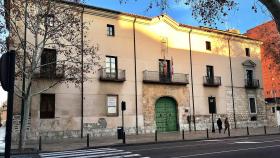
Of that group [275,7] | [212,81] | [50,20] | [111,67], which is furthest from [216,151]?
[212,81]

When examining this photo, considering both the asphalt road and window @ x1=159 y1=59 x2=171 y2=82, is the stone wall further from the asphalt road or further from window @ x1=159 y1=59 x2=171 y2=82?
the asphalt road

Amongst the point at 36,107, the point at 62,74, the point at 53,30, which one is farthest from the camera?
the point at 36,107

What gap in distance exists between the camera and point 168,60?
111 feet

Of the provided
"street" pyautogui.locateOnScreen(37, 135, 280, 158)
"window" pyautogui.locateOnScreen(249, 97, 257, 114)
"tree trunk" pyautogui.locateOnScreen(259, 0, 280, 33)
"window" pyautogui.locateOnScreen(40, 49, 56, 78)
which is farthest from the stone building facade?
"tree trunk" pyautogui.locateOnScreen(259, 0, 280, 33)

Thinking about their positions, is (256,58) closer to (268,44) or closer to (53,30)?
(268,44)

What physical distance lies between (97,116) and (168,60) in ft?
32.0

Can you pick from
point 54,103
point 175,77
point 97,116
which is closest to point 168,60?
point 175,77

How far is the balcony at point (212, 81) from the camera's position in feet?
118

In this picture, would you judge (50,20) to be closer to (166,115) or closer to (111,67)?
(111,67)

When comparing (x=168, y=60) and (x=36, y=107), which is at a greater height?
(x=168, y=60)

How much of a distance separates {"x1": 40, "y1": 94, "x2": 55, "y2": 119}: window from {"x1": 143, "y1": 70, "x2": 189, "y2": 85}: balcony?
8924 mm

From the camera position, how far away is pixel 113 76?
2977 centimetres

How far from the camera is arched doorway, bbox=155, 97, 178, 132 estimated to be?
106 feet

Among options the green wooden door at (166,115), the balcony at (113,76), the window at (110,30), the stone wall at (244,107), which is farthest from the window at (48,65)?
the stone wall at (244,107)
